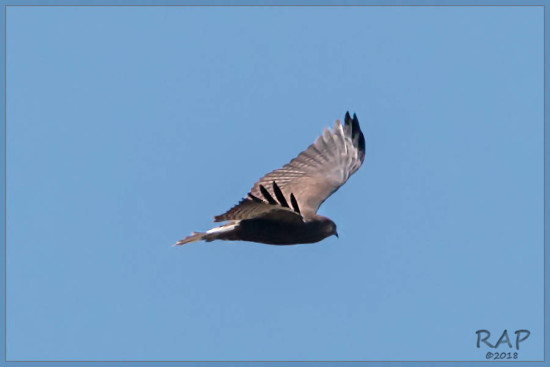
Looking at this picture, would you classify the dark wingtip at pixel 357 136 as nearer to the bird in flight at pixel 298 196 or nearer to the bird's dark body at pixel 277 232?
the bird in flight at pixel 298 196

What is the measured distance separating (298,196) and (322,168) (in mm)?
991

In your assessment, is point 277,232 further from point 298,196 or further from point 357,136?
point 357,136

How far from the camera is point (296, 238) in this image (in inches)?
668

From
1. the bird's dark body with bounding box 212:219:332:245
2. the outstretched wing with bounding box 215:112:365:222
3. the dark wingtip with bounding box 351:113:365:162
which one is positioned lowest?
the bird's dark body with bounding box 212:219:332:245

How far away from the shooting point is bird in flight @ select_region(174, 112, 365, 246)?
16109 mm

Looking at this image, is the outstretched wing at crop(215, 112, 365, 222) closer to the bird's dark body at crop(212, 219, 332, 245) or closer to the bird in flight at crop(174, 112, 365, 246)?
the bird in flight at crop(174, 112, 365, 246)

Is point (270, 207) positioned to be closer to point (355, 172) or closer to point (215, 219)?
point (215, 219)

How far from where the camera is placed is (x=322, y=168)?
63.9 ft

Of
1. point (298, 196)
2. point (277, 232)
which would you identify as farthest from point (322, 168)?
point (277, 232)

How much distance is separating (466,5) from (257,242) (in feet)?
17.1

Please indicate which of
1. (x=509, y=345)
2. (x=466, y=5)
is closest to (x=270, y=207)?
(x=509, y=345)

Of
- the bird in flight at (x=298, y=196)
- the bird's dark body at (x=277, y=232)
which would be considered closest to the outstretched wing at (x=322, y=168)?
the bird in flight at (x=298, y=196)

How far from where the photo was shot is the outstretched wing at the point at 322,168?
18.7 meters

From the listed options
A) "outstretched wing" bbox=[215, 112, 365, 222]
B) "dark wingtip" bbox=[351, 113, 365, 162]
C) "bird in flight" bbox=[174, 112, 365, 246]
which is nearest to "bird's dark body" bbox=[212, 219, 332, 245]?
"bird in flight" bbox=[174, 112, 365, 246]
